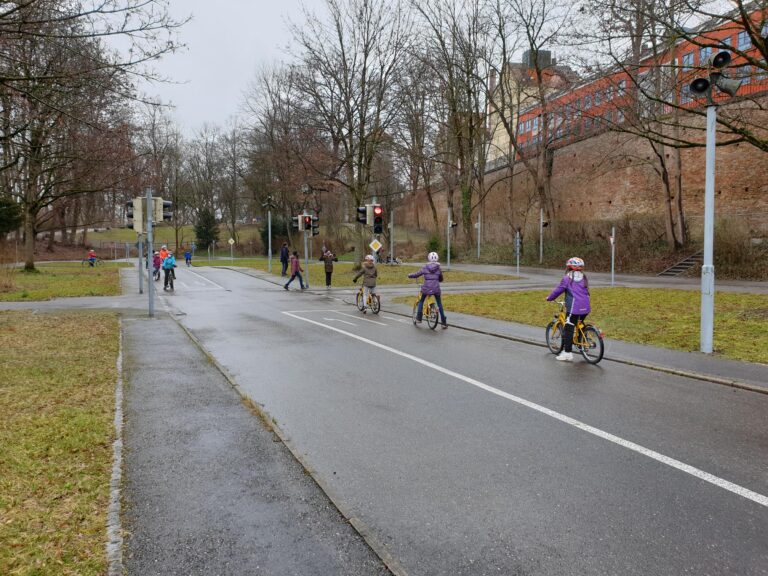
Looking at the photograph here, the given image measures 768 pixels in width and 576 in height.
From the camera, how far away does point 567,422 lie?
577 centimetres

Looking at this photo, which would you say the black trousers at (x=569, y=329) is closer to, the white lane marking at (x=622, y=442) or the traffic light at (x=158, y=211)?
the white lane marking at (x=622, y=442)

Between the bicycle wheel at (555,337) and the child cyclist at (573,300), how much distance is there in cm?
41

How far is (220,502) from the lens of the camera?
387cm

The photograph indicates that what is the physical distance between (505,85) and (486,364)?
1511 inches

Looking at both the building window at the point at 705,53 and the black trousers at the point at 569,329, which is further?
the building window at the point at 705,53

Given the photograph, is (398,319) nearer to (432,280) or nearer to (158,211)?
(432,280)

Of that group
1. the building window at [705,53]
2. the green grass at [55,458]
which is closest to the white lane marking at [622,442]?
the green grass at [55,458]

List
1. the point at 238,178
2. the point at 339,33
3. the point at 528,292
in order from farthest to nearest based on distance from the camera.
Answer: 1. the point at 238,178
2. the point at 339,33
3. the point at 528,292

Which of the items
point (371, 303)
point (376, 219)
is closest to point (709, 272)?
point (371, 303)

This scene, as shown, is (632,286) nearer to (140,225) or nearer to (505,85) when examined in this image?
(140,225)

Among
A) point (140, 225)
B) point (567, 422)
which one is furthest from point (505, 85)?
point (567, 422)

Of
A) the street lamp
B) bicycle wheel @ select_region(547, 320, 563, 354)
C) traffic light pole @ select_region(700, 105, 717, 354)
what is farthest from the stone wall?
bicycle wheel @ select_region(547, 320, 563, 354)

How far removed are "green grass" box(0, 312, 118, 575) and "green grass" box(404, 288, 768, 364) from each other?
8.93 m

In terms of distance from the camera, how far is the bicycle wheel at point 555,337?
380 inches
